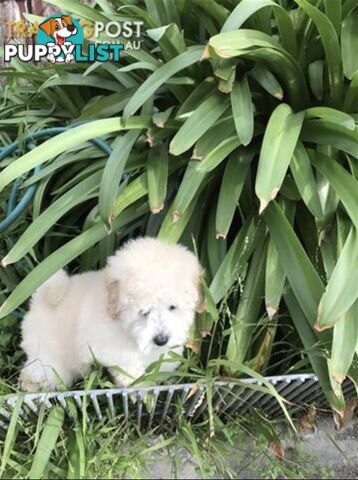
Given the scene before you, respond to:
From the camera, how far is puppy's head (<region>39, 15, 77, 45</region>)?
2477 millimetres

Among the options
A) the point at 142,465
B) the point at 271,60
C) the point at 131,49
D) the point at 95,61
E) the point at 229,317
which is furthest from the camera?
the point at 95,61

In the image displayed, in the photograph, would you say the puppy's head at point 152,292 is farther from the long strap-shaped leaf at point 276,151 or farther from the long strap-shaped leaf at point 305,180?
the long strap-shaped leaf at point 305,180

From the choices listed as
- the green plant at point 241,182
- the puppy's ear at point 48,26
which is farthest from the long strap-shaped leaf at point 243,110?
the puppy's ear at point 48,26

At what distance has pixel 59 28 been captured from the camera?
2543 mm

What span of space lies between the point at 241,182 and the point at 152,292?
2.05 ft

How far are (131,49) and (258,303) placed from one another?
3.92 ft

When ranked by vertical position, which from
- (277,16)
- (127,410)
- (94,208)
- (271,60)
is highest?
(277,16)

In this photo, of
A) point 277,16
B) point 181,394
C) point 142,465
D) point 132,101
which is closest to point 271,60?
point 277,16

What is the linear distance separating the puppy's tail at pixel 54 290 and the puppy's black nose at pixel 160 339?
39 cm

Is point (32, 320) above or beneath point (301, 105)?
beneath

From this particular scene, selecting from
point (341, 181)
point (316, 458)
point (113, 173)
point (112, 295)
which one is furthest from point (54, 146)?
→ point (316, 458)

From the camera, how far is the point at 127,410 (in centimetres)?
162

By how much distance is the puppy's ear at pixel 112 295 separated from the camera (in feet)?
4.58

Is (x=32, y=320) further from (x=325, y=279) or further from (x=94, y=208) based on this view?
(x=325, y=279)
